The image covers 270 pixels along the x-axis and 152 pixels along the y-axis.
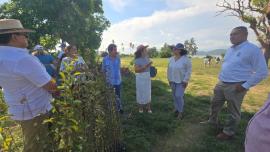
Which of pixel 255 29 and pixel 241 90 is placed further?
pixel 255 29

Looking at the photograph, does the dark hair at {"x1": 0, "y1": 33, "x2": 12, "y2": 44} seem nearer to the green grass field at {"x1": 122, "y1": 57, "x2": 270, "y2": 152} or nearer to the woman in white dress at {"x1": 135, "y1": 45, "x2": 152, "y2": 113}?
the green grass field at {"x1": 122, "y1": 57, "x2": 270, "y2": 152}

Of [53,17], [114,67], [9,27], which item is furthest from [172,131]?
[53,17]

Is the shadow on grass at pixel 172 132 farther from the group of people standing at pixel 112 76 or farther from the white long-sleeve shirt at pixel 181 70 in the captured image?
the white long-sleeve shirt at pixel 181 70

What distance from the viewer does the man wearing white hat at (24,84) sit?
3.71m

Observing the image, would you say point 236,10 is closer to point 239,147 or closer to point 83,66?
point 239,147

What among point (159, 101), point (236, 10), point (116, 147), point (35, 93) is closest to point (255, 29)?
point (236, 10)

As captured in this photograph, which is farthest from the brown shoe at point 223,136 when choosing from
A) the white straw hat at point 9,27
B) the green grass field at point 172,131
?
the white straw hat at point 9,27

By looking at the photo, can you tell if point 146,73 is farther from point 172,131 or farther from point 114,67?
point 172,131

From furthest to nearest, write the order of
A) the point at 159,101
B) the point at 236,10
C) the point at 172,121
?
the point at 236,10 → the point at 159,101 → the point at 172,121

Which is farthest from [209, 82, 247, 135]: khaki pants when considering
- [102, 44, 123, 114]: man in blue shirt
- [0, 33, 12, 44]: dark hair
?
[0, 33, 12, 44]: dark hair

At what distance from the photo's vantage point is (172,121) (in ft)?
25.3

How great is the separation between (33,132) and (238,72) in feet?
12.8

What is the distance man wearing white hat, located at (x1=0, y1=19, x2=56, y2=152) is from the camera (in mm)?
3705

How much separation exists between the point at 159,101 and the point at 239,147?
4.12m
